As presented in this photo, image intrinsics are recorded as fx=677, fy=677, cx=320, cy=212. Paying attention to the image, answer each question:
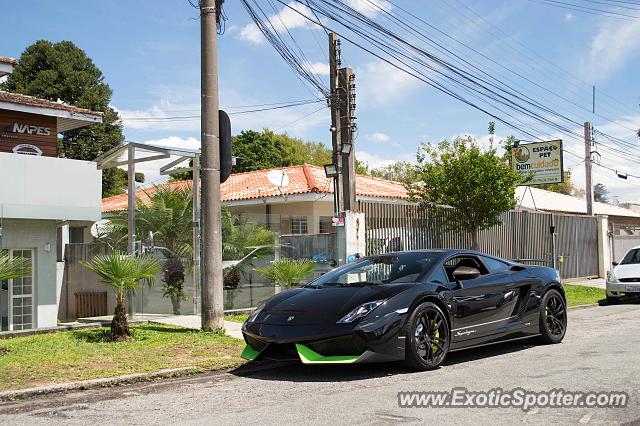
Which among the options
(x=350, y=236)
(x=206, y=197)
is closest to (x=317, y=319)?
(x=206, y=197)

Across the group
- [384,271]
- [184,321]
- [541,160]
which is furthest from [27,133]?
[541,160]

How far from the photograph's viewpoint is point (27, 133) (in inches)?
613

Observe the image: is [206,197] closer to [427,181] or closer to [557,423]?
[557,423]

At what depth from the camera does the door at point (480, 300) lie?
25.7 feet

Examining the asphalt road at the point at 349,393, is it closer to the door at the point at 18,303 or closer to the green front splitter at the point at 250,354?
the green front splitter at the point at 250,354

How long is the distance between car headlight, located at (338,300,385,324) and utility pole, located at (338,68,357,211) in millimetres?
7973

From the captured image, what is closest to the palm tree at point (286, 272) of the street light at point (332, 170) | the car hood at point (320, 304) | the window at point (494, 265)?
the street light at point (332, 170)

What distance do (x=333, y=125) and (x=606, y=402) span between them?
1020cm

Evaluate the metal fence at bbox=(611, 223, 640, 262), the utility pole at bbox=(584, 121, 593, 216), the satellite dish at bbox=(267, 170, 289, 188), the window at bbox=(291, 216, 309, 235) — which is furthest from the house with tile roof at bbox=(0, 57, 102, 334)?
the metal fence at bbox=(611, 223, 640, 262)

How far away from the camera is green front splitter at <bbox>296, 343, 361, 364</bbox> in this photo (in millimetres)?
6766

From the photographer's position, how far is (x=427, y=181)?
18.2m

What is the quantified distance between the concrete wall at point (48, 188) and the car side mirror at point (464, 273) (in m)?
8.47

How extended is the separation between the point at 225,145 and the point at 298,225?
7373 mm

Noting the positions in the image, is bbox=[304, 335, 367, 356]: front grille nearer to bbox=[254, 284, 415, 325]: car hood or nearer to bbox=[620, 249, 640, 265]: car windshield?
bbox=[254, 284, 415, 325]: car hood
